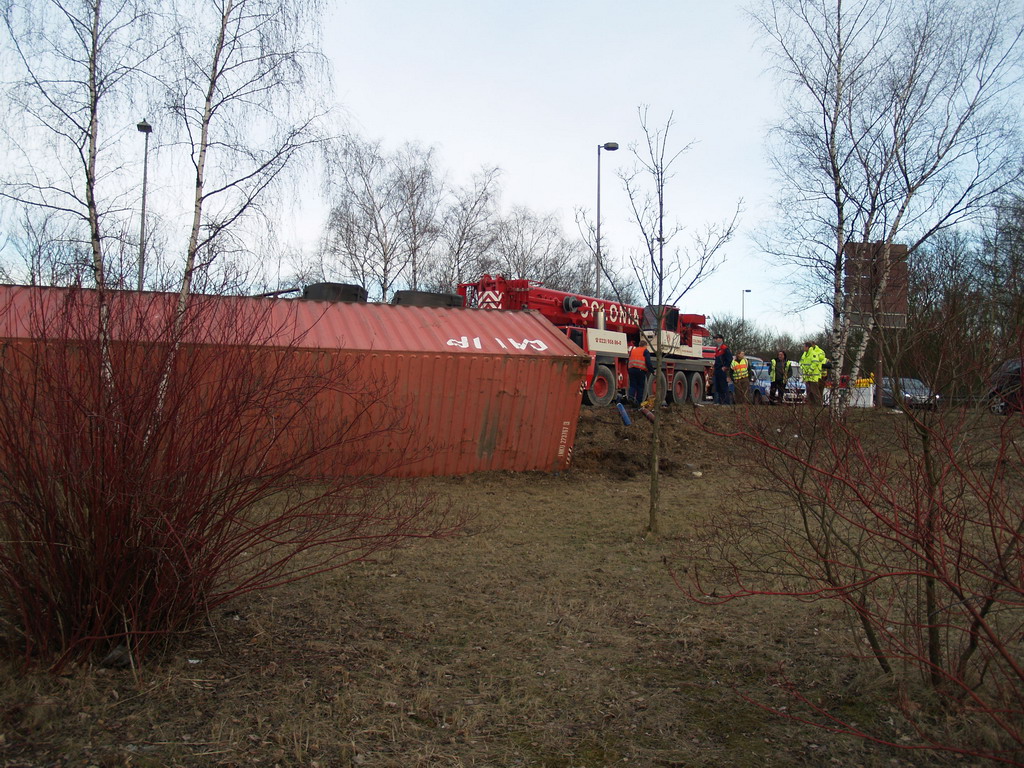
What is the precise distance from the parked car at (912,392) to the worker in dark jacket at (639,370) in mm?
12972

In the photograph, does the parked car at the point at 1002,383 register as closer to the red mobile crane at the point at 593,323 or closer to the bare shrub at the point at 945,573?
the bare shrub at the point at 945,573

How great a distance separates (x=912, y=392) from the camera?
11.4 ft

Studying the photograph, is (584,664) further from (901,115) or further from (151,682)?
(901,115)

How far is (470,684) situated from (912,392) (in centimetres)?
249

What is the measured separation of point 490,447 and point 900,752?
7.04 m

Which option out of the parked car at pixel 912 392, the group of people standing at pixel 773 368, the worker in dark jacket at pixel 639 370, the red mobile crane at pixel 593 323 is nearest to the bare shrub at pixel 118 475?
the parked car at pixel 912 392

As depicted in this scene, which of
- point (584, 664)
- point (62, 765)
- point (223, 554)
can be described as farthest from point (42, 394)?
point (584, 664)

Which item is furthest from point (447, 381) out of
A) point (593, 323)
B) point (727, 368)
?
point (727, 368)

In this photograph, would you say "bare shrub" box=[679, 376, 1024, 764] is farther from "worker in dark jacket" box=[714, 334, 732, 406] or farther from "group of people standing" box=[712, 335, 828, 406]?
"worker in dark jacket" box=[714, 334, 732, 406]

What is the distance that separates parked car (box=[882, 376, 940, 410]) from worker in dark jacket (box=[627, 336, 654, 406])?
1297cm

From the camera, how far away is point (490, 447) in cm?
977

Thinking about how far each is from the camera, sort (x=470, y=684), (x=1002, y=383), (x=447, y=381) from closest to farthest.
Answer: (x=1002, y=383), (x=470, y=684), (x=447, y=381)

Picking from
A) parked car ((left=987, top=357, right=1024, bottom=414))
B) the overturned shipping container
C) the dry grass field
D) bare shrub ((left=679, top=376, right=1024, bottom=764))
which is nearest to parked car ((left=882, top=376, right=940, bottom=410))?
bare shrub ((left=679, top=376, right=1024, bottom=764))

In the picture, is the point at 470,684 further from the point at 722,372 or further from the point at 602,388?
the point at 722,372
